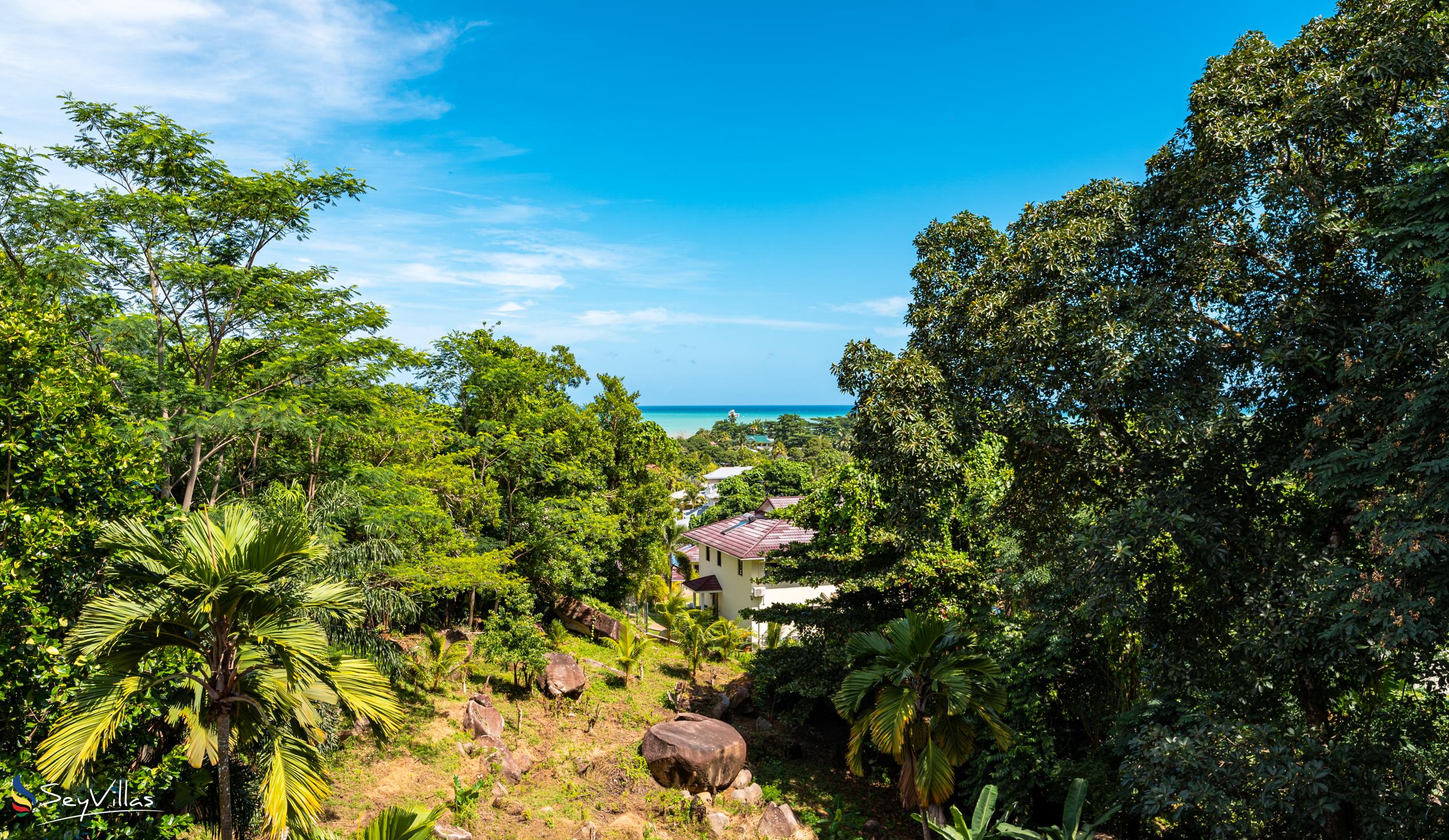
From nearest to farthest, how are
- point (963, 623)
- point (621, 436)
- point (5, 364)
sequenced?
point (5, 364) < point (963, 623) < point (621, 436)

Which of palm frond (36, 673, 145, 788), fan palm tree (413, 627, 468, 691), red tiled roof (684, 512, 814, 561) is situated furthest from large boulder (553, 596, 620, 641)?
palm frond (36, 673, 145, 788)

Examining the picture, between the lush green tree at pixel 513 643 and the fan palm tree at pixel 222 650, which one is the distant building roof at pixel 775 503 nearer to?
the lush green tree at pixel 513 643

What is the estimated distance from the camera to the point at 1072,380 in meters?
9.65

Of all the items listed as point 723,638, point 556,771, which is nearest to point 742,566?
point 723,638

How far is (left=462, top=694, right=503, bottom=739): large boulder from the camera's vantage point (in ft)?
52.6

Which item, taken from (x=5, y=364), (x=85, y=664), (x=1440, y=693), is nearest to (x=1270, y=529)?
(x=1440, y=693)

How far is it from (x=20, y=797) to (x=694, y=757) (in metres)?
11.2

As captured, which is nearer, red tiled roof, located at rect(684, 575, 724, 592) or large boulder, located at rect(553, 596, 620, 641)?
large boulder, located at rect(553, 596, 620, 641)

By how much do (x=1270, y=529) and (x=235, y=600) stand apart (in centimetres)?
1265

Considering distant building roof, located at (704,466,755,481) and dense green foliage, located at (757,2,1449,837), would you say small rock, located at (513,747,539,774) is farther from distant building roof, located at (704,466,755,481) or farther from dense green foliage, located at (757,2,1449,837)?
distant building roof, located at (704,466,755,481)

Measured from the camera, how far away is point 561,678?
1900cm

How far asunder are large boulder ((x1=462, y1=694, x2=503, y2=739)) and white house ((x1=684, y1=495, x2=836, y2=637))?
443 inches

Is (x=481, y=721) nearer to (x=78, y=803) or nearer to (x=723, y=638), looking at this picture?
(x=723, y=638)

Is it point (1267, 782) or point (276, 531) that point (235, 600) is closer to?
point (276, 531)
